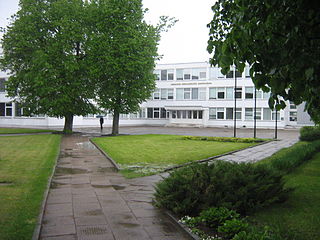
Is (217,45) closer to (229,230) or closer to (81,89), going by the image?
(229,230)

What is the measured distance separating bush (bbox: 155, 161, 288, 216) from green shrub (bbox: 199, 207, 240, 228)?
1.13 ft

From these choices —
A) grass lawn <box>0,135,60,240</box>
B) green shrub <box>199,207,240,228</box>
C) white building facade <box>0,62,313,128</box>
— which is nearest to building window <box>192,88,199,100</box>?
white building facade <box>0,62,313,128</box>

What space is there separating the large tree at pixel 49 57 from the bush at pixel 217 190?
68.1ft

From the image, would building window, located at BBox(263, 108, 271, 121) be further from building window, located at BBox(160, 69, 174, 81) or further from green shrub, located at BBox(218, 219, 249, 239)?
green shrub, located at BBox(218, 219, 249, 239)

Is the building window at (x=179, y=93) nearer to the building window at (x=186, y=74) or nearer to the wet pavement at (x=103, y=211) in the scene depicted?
the building window at (x=186, y=74)

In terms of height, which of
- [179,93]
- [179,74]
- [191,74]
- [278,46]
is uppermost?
[179,74]

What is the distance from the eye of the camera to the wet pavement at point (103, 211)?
5.09m

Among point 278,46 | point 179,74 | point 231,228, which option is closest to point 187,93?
point 179,74

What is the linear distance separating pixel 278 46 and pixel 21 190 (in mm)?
6766

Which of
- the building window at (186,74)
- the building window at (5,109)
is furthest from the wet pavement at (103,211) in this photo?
the building window at (186,74)

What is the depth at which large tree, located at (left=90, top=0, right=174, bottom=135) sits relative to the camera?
85.7ft

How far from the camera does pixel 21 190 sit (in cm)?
788

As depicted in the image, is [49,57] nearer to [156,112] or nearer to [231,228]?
[231,228]

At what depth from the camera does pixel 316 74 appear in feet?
10.7
